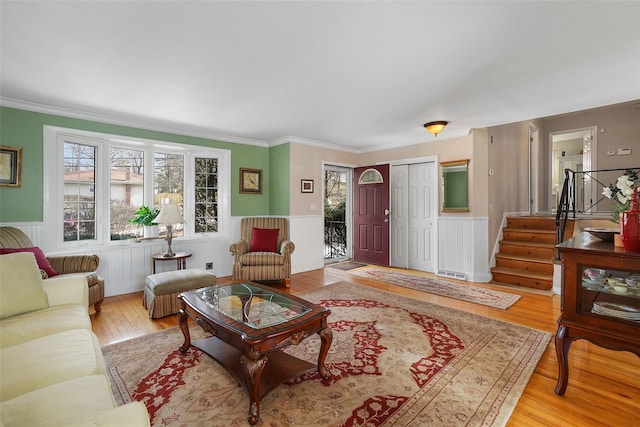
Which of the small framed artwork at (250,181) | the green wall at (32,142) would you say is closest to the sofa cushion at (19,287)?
the green wall at (32,142)

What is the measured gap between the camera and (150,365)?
7.29 feet

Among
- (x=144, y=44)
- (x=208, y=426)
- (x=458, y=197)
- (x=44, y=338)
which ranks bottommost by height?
(x=208, y=426)

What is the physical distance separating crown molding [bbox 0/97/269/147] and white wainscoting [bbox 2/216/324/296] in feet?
4.45

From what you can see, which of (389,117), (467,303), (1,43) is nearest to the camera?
(1,43)

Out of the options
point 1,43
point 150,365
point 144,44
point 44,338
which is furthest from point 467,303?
point 1,43

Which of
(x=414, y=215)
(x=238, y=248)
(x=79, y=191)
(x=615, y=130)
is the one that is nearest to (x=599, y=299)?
(x=414, y=215)

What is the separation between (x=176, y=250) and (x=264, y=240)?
1.33 metres

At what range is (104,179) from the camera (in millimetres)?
4023

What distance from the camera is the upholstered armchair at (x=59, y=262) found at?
297cm

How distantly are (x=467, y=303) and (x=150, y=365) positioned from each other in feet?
11.2

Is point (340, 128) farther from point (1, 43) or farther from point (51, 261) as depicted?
point (51, 261)

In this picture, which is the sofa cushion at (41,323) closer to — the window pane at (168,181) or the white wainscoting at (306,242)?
the window pane at (168,181)

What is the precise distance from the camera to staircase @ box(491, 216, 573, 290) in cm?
436

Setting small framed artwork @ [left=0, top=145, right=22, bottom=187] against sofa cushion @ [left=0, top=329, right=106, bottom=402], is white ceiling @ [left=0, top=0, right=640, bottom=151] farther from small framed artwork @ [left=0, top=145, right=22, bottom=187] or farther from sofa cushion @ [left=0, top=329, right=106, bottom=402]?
sofa cushion @ [left=0, top=329, right=106, bottom=402]
